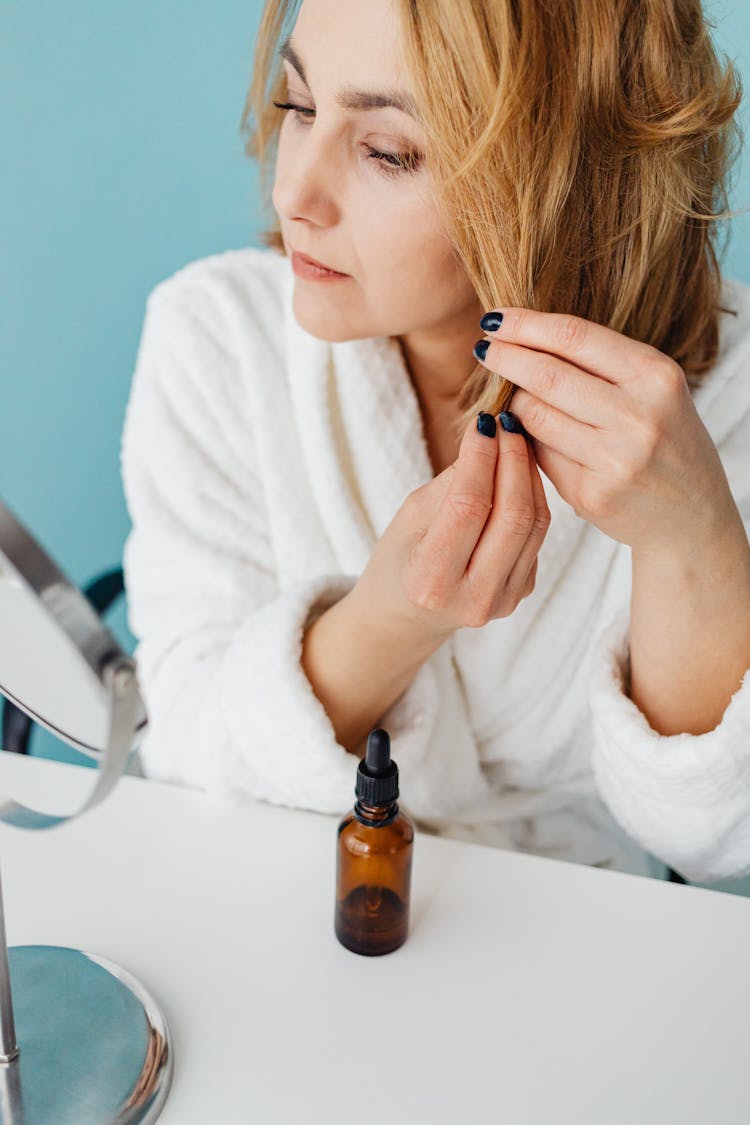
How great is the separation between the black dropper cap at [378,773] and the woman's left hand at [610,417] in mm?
209

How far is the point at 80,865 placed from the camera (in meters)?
0.74

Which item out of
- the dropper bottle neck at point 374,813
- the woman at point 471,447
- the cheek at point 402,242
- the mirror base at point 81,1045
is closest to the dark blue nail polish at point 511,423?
the woman at point 471,447

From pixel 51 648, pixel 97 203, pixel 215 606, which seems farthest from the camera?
pixel 97 203

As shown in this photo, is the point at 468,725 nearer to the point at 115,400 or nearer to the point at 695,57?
the point at 695,57

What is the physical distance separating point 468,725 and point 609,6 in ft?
2.00

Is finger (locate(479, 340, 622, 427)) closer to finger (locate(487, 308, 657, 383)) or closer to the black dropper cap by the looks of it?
finger (locate(487, 308, 657, 383))

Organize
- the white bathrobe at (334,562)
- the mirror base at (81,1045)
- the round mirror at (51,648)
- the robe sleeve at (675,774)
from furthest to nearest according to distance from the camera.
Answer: the white bathrobe at (334,562) < the robe sleeve at (675,774) < the mirror base at (81,1045) < the round mirror at (51,648)

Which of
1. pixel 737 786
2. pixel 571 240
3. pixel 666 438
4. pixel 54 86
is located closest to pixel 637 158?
pixel 571 240

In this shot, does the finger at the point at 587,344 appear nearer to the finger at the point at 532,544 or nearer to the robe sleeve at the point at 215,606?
the finger at the point at 532,544

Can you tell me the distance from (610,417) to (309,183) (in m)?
0.28

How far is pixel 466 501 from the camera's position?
69cm

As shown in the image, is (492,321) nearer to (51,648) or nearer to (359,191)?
(359,191)

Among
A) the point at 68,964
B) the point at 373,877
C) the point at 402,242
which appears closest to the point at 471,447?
the point at 402,242

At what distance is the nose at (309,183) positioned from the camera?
74 cm
